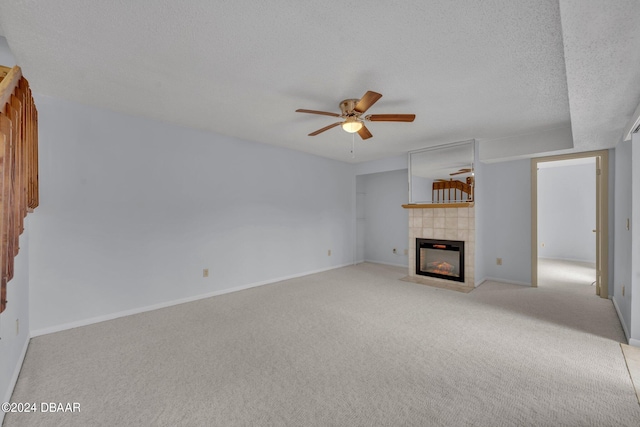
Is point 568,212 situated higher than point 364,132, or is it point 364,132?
point 364,132

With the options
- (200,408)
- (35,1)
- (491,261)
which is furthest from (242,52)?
(491,261)

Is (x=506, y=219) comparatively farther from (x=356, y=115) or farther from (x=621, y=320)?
(x=356, y=115)

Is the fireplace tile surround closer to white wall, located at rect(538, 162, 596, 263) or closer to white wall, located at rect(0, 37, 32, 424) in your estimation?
white wall, located at rect(538, 162, 596, 263)

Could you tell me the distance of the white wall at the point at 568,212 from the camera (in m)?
6.54

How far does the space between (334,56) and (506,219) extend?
14.6 ft

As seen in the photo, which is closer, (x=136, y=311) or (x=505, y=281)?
(x=136, y=311)

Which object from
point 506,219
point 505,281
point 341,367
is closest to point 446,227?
point 506,219

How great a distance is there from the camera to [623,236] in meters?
3.06

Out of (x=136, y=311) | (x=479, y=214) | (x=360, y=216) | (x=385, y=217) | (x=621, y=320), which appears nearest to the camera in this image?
(x=621, y=320)

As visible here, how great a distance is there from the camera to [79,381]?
2041 mm

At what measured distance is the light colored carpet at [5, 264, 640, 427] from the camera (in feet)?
5.57

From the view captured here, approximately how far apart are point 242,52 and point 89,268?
2.92m

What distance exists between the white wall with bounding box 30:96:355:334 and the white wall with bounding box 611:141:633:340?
4403mm

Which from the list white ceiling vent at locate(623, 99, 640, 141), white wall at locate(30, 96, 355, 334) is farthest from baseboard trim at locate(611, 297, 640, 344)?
white wall at locate(30, 96, 355, 334)
